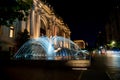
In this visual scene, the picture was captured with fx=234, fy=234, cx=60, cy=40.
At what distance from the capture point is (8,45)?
49344 millimetres

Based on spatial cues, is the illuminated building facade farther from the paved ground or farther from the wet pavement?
the paved ground

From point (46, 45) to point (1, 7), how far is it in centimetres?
4113

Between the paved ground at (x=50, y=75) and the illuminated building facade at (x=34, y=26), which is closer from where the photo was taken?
the paved ground at (x=50, y=75)

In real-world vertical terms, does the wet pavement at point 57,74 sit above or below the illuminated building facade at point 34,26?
below

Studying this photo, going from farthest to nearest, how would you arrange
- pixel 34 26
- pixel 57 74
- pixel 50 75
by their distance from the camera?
pixel 34 26
pixel 57 74
pixel 50 75

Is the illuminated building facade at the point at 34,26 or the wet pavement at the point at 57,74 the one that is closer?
the wet pavement at the point at 57,74

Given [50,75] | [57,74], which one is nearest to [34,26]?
[57,74]

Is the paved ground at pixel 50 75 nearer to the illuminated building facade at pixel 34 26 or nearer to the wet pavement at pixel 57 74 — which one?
the wet pavement at pixel 57 74

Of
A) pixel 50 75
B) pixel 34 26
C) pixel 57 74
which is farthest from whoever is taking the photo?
pixel 34 26

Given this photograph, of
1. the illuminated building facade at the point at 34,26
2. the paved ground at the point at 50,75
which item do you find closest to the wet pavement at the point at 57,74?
the paved ground at the point at 50,75

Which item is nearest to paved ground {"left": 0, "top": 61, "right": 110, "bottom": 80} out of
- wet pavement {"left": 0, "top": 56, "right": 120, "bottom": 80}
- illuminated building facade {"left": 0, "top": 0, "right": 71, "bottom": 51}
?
wet pavement {"left": 0, "top": 56, "right": 120, "bottom": 80}

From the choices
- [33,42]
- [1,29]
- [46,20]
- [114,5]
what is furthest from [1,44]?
[114,5]

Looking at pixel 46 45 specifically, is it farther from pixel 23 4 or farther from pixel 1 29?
pixel 23 4

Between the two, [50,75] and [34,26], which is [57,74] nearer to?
[50,75]
